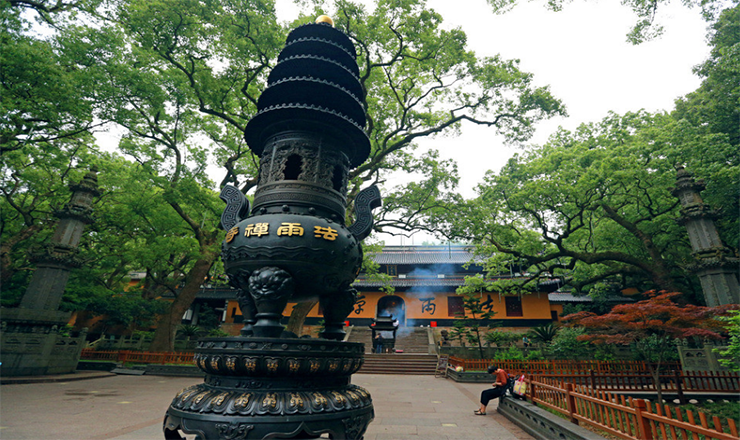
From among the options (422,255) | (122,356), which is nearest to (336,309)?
(122,356)

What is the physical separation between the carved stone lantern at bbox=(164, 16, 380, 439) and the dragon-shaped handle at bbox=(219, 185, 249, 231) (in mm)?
14

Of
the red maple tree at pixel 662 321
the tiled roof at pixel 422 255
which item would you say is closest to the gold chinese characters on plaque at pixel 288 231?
the red maple tree at pixel 662 321

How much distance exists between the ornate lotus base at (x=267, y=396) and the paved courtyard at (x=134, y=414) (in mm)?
2722

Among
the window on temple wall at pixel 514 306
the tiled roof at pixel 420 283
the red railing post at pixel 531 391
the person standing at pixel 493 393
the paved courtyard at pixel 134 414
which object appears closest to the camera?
the paved courtyard at pixel 134 414

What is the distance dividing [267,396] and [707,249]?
54.7 feet

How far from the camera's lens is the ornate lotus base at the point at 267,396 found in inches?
102

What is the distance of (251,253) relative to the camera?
3154mm

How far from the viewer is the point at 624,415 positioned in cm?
405

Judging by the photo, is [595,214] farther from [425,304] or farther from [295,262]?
[295,262]

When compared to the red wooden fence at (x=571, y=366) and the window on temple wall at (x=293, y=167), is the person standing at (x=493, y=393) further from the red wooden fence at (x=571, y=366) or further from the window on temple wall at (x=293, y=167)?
the window on temple wall at (x=293, y=167)

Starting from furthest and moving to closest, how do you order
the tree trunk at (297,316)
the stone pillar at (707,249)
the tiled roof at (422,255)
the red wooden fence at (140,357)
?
the tiled roof at (422,255)
the red wooden fence at (140,357)
the stone pillar at (707,249)
the tree trunk at (297,316)

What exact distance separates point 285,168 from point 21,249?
17.9 metres

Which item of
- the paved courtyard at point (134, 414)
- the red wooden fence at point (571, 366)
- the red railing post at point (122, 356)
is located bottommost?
the paved courtyard at point (134, 414)

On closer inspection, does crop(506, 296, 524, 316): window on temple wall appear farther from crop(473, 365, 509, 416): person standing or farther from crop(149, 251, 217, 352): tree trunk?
crop(149, 251, 217, 352): tree trunk
